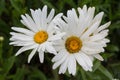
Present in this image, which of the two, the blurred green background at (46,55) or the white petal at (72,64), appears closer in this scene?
the white petal at (72,64)

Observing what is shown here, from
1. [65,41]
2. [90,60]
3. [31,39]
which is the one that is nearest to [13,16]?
[31,39]

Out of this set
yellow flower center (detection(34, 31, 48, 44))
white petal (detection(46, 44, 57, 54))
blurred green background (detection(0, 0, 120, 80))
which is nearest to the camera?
white petal (detection(46, 44, 57, 54))

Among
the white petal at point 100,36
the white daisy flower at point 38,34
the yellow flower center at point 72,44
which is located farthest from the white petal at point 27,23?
the white petal at point 100,36

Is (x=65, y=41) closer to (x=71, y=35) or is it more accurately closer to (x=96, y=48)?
(x=71, y=35)

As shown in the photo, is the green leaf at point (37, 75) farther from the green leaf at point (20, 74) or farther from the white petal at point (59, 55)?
the white petal at point (59, 55)

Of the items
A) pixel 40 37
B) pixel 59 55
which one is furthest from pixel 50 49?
pixel 40 37

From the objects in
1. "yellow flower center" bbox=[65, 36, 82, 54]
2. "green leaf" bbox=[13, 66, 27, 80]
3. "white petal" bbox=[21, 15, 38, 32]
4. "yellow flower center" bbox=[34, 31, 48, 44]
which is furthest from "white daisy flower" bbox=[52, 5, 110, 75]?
"green leaf" bbox=[13, 66, 27, 80]

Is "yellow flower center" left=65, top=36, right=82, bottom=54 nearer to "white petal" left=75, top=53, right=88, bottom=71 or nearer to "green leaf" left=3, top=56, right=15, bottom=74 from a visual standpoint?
"white petal" left=75, top=53, right=88, bottom=71
